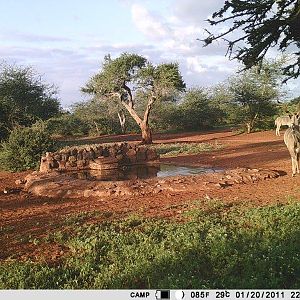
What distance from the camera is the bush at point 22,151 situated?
45.5 ft

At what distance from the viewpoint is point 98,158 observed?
13.5m

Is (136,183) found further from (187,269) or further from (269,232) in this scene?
(187,269)

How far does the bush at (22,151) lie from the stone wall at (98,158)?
55.0 inches

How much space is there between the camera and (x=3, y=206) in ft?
27.0

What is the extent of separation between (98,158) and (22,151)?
2628 millimetres

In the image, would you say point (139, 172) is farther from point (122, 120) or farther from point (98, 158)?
point (122, 120)

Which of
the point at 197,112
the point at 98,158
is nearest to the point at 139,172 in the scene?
the point at 98,158

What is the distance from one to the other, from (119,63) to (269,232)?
68.2 ft

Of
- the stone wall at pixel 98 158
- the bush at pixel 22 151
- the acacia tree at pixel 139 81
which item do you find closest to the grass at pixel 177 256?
the stone wall at pixel 98 158

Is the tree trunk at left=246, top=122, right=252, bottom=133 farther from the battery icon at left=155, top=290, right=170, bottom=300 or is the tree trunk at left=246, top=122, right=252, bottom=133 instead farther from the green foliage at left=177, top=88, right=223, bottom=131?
the battery icon at left=155, top=290, right=170, bottom=300

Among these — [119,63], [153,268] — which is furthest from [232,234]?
[119,63]

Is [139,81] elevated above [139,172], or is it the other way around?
[139,81]

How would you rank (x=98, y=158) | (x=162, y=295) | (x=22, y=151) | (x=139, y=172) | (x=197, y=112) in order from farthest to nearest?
1. (x=197, y=112)
2. (x=22, y=151)
3. (x=98, y=158)
4. (x=139, y=172)
5. (x=162, y=295)

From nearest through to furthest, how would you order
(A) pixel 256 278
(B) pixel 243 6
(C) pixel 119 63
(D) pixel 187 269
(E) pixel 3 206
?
1. (A) pixel 256 278
2. (D) pixel 187 269
3. (E) pixel 3 206
4. (B) pixel 243 6
5. (C) pixel 119 63
